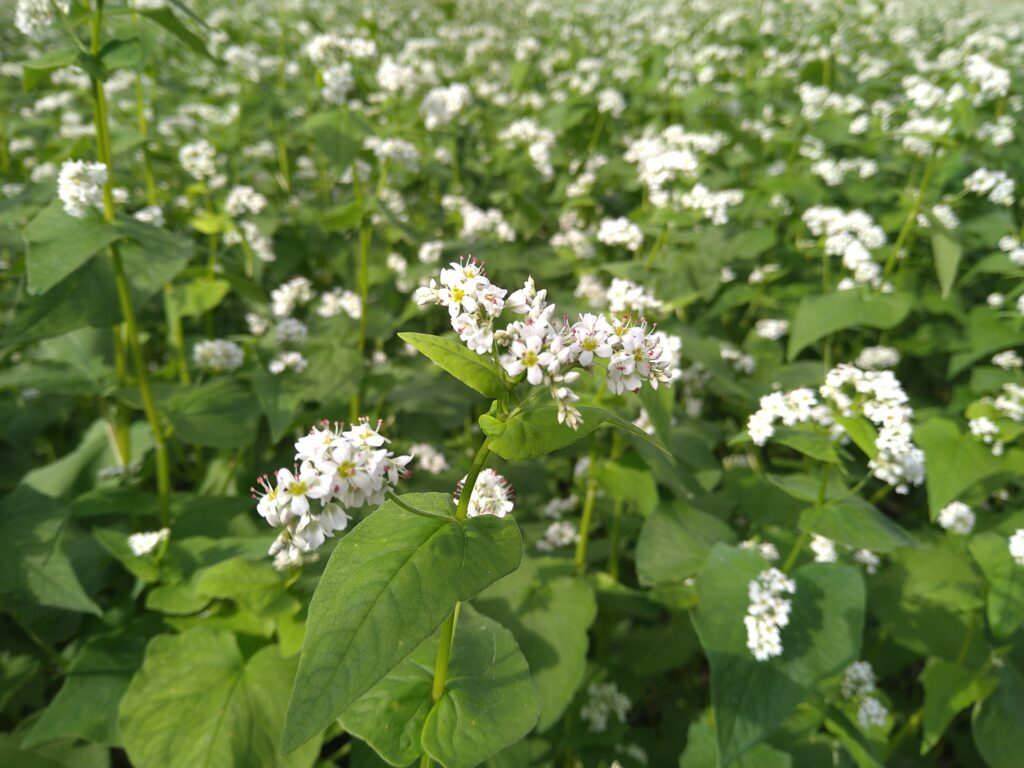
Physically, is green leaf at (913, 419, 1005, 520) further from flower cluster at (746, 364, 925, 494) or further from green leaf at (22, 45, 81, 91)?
green leaf at (22, 45, 81, 91)

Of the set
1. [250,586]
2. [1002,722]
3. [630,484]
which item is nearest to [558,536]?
[630,484]

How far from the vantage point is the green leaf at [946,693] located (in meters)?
3.00

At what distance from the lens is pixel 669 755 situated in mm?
3514

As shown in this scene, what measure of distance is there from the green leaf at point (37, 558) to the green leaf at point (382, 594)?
1.73 metres

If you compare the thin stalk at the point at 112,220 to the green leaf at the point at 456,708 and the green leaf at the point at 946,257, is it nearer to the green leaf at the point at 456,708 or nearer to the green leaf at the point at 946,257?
the green leaf at the point at 456,708

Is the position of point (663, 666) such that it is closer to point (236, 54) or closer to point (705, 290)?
point (705, 290)

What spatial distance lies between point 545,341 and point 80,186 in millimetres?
2480

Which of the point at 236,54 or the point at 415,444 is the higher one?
the point at 236,54

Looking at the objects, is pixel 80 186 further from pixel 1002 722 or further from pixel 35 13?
pixel 1002 722

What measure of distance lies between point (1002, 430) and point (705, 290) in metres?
1.93

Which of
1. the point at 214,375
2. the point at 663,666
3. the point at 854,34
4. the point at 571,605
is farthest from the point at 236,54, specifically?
the point at 854,34

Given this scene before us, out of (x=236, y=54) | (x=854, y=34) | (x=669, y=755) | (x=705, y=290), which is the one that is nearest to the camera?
(x=669, y=755)

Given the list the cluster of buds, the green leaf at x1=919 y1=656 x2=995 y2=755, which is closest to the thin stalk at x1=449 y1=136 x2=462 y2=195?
the cluster of buds

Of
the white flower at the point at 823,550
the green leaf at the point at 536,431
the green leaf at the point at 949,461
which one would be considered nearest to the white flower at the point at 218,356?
the green leaf at the point at 536,431
